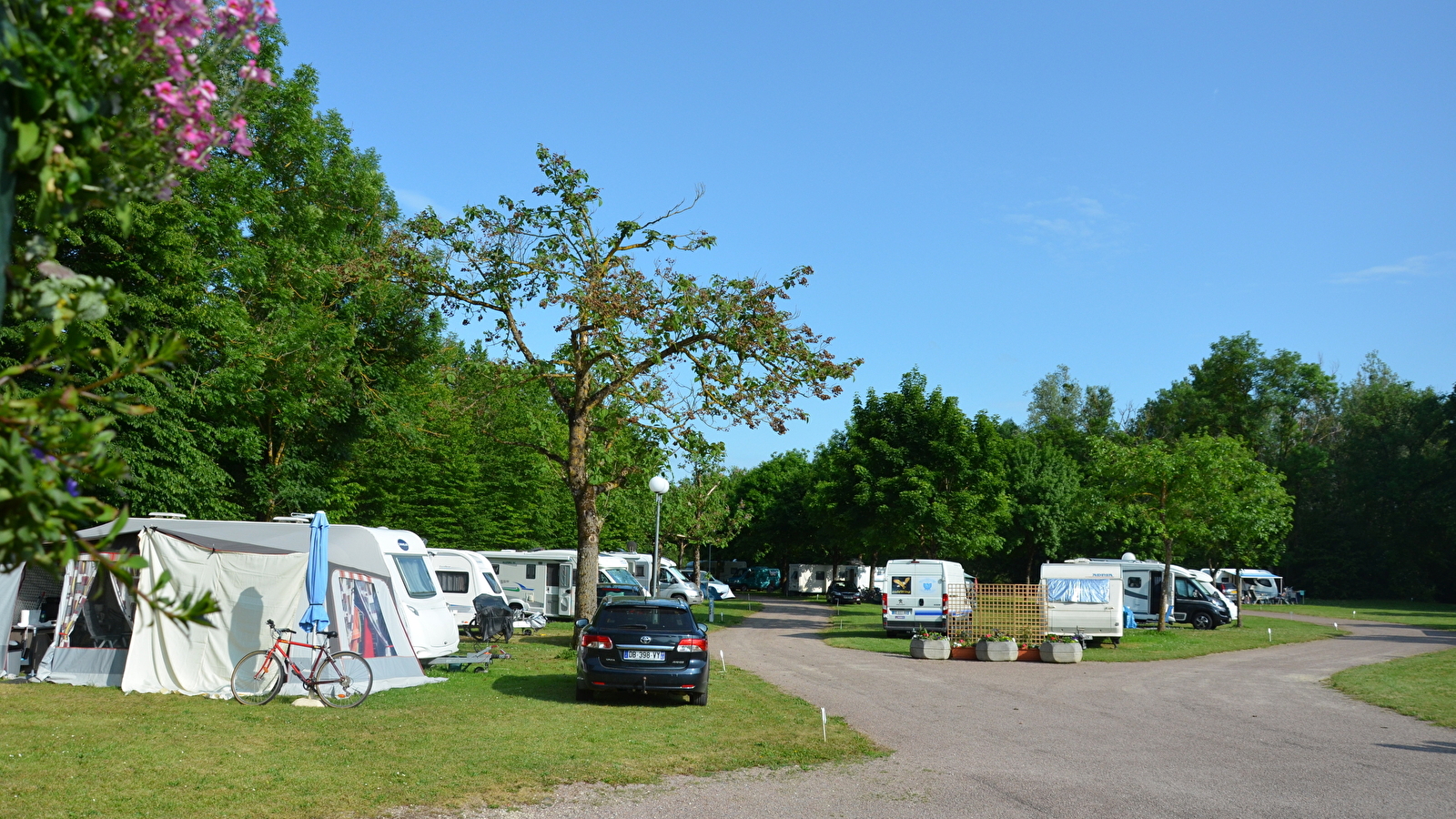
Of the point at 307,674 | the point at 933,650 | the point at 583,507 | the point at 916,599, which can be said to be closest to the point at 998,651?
the point at 933,650

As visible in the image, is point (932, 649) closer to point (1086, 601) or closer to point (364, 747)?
point (1086, 601)

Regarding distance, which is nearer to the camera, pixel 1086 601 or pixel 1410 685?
pixel 1410 685

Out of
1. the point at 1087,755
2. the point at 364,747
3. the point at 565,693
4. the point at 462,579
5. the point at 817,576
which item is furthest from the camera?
the point at 817,576

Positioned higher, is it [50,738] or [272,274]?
[272,274]

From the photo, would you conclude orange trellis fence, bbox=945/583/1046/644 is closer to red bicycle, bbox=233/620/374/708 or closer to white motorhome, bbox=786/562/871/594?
red bicycle, bbox=233/620/374/708

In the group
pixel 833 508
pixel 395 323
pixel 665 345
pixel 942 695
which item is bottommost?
pixel 942 695

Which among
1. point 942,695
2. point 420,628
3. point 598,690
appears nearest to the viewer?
point 598,690

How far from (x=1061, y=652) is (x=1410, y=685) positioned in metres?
6.13

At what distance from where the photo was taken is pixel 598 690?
1423 cm

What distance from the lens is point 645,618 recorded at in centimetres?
1399

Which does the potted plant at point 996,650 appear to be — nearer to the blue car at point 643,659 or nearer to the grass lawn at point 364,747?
the grass lawn at point 364,747

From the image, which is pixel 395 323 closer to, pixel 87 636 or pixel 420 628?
pixel 420 628

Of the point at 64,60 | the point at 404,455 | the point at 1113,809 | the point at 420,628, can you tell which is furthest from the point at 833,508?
the point at 64,60

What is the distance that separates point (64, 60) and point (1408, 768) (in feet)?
38.6
